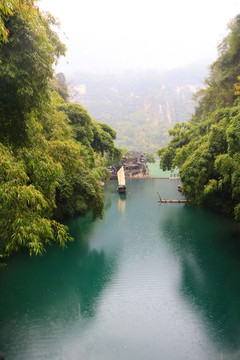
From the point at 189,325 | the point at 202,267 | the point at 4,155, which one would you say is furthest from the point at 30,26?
the point at 202,267

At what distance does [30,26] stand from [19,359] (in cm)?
658

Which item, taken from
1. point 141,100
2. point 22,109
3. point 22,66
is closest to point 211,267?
point 22,109

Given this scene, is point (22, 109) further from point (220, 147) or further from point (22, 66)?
point (220, 147)

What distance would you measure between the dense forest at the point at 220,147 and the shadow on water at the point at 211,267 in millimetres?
1508

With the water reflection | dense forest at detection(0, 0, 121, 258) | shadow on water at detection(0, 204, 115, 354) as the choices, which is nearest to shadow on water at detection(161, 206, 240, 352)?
shadow on water at detection(0, 204, 115, 354)

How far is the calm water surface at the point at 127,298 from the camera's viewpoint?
6.00 m

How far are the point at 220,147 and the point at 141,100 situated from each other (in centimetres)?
11333

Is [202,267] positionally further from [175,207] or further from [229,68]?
[229,68]

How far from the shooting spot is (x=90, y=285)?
883cm

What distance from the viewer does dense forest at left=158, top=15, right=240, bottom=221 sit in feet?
31.4

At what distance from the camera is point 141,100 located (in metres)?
118

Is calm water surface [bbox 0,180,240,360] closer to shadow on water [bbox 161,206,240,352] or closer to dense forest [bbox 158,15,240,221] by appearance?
shadow on water [bbox 161,206,240,352]

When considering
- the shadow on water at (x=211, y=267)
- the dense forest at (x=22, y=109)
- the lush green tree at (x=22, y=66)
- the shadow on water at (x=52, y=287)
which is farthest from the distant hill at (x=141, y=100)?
the lush green tree at (x=22, y=66)

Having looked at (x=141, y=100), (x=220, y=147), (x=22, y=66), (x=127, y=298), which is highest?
(x=141, y=100)
